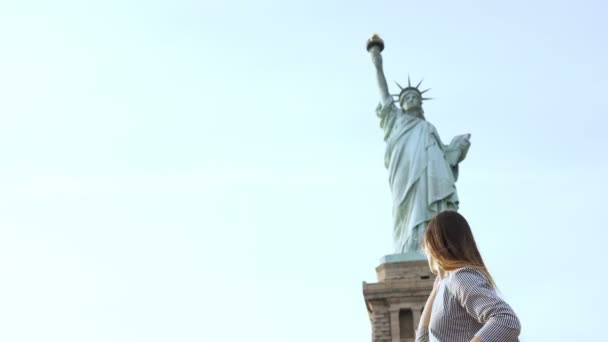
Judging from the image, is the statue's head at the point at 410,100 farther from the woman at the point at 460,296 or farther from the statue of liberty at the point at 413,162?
the woman at the point at 460,296

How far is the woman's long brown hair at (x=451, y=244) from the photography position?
2676 millimetres

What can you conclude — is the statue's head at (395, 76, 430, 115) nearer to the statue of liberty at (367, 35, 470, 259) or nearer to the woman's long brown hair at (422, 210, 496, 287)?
the statue of liberty at (367, 35, 470, 259)

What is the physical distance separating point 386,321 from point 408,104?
20.2ft

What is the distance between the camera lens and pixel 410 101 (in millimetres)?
21531

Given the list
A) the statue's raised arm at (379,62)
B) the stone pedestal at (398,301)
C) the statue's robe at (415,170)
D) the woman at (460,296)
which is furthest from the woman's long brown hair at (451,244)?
the statue's raised arm at (379,62)

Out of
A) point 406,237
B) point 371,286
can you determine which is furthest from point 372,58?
point 371,286

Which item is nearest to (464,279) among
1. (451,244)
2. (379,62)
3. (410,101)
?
(451,244)

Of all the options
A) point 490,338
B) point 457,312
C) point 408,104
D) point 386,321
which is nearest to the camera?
point 490,338

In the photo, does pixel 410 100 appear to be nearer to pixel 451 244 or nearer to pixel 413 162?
pixel 413 162

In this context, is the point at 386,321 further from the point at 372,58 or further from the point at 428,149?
the point at 372,58

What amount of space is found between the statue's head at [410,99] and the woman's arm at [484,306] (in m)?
19.1

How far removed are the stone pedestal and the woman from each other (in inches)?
610

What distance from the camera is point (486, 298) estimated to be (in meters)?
2.49

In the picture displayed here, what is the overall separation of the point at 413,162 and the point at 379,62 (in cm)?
Answer: 324
